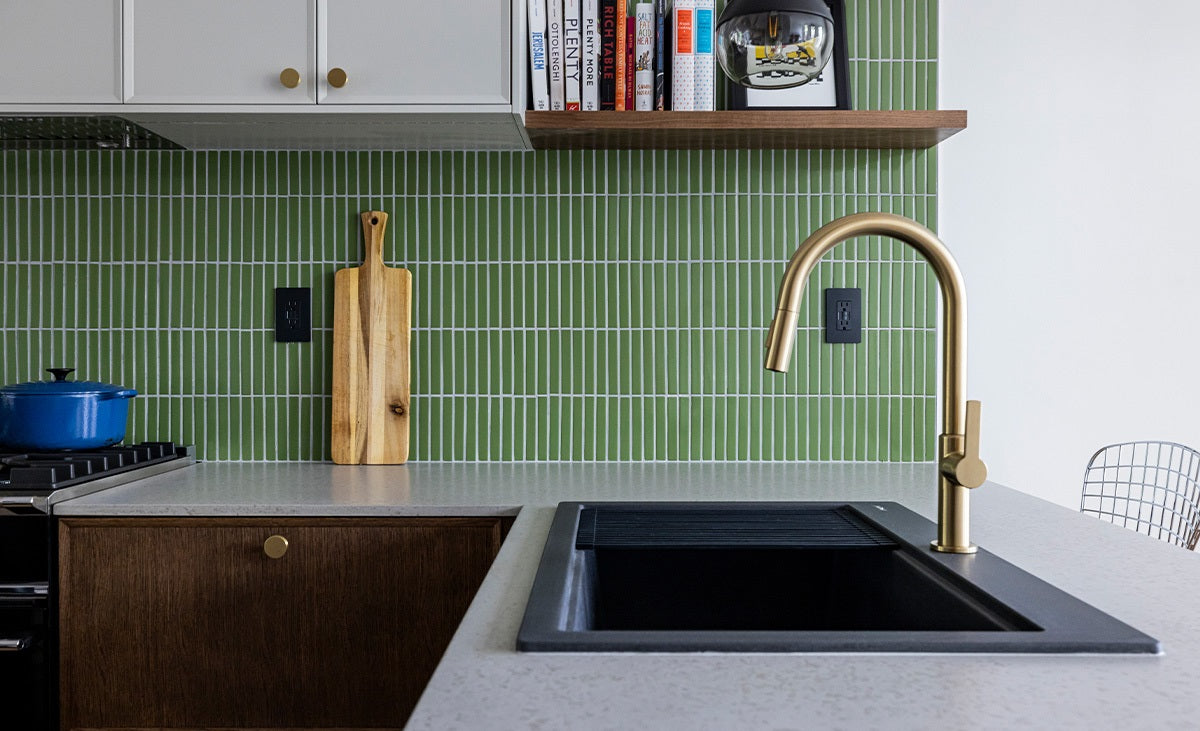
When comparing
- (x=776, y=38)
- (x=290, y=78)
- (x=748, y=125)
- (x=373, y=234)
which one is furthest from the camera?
(x=373, y=234)

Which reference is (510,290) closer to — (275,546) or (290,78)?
(290,78)

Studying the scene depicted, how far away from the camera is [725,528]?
4.16ft

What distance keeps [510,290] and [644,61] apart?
1.82ft

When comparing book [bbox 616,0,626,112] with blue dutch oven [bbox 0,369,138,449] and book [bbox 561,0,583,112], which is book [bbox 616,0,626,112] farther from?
blue dutch oven [bbox 0,369,138,449]

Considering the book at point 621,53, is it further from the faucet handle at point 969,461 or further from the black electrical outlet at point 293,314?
the faucet handle at point 969,461

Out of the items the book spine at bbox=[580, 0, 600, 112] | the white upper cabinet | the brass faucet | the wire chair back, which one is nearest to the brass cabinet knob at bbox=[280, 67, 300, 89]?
the white upper cabinet

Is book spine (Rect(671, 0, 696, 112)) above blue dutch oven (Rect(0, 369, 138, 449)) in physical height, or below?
above

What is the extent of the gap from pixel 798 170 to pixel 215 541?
1.36 meters

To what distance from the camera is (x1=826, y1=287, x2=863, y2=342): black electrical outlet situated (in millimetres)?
1996

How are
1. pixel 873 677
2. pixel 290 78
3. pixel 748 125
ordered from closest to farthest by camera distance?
pixel 873 677 < pixel 290 78 < pixel 748 125

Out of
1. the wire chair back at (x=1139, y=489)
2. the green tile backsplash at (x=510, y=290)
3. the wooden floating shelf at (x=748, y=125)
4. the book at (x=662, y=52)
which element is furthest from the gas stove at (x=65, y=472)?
the wire chair back at (x=1139, y=489)

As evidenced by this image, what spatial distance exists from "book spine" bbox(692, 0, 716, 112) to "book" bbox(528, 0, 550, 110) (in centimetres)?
30

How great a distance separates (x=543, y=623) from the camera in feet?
2.53

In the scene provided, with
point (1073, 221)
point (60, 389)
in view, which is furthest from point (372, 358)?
point (1073, 221)
